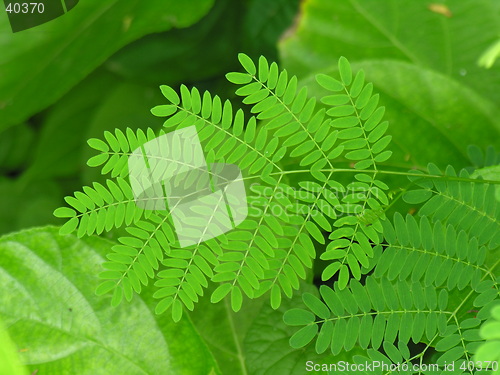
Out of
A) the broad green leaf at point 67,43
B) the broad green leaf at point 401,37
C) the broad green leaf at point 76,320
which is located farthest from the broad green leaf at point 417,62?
the broad green leaf at point 76,320

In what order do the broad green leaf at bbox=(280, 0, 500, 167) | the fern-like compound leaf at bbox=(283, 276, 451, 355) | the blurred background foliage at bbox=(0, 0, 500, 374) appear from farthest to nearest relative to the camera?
the broad green leaf at bbox=(280, 0, 500, 167), the blurred background foliage at bbox=(0, 0, 500, 374), the fern-like compound leaf at bbox=(283, 276, 451, 355)

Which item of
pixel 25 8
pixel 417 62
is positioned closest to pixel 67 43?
pixel 25 8

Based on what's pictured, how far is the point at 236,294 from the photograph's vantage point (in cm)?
58

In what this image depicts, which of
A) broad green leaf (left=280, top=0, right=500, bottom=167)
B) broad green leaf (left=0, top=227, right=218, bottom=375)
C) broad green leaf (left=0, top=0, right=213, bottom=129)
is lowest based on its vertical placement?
broad green leaf (left=0, top=227, right=218, bottom=375)

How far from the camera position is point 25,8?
34.8 inches

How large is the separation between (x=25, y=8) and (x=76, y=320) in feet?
1.68

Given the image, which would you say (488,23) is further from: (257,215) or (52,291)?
(52,291)

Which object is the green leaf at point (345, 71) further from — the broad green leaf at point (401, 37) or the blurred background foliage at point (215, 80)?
the broad green leaf at point (401, 37)

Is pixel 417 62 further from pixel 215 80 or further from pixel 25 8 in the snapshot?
pixel 25 8

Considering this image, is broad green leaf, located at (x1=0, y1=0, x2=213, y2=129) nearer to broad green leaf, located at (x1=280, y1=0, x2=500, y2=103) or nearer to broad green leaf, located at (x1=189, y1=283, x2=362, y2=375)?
broad green leaf, located at (x1=280, y1=0, x2=500, y2=103)

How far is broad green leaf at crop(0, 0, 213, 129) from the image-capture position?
3.02ft

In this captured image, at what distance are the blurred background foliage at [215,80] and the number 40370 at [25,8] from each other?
0.10 ft

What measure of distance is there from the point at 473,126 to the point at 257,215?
44 cm

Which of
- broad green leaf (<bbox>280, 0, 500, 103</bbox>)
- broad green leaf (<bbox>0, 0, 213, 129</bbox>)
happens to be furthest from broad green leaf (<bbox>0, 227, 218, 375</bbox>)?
broad green leaf (<bbox>280, 0, 500, 103</bbox>)
